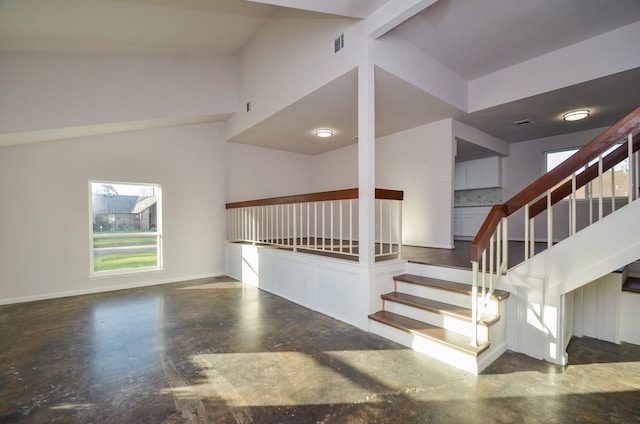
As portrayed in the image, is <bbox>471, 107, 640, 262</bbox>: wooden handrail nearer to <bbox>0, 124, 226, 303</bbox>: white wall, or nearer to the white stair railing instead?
the white stair railing

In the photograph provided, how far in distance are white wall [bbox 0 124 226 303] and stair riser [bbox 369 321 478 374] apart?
4.30 m

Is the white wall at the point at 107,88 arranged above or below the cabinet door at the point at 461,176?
above

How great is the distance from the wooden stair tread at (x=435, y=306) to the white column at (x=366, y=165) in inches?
18.9

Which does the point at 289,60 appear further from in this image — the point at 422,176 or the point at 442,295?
the point at 442,295

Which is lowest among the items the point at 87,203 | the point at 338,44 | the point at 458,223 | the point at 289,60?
the point at 458,223

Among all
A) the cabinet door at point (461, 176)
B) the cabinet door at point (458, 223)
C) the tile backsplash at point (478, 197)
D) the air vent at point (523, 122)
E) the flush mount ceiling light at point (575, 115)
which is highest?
the air vent at point (523, 122)

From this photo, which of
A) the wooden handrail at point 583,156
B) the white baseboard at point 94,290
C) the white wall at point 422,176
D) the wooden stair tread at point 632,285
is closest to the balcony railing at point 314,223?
the white wall at point 422,176

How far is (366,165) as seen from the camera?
3.22 meters

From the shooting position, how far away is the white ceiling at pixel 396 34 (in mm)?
3094

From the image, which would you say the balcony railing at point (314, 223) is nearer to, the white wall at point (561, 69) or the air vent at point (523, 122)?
the white wall at point (561, 69)

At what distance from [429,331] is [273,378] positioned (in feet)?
4.88

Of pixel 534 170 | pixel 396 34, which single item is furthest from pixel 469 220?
pixel 396 34

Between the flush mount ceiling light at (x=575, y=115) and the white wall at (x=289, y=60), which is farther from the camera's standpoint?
A: the flush mount ceiling light at (x=575, y=115)

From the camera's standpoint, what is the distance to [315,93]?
400 centimetres
